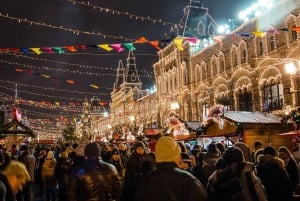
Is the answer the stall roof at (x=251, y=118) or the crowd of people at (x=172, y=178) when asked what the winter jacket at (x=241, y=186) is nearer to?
the crowd of people at (x=172, y=178)

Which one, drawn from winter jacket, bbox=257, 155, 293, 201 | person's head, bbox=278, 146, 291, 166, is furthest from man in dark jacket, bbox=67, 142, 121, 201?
person's head, bbox=278, 146, 291, 166

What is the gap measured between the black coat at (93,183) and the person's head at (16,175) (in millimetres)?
3017

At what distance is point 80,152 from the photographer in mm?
9125

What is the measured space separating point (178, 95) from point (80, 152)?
3705 cm

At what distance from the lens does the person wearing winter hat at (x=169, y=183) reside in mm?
3578

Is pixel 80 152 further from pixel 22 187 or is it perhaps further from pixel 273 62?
pixel 273 62

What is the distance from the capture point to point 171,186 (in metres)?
3.61

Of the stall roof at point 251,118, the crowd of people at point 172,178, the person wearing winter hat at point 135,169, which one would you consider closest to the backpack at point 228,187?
the crowd of people at point 172,178

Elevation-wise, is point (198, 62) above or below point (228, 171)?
above

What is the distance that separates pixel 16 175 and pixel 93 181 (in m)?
3.28

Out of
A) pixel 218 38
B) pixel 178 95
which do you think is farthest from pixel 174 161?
pixel 178 95

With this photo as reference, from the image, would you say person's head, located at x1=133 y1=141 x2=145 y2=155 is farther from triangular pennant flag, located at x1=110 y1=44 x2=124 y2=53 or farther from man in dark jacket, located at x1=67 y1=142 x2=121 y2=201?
triangular pennant flag, located at x1=110 y1=44 x2=124 y2=53

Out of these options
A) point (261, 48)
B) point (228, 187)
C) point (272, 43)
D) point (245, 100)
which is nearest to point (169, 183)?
point (228, 187)

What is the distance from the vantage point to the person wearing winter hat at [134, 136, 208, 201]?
3578mm
